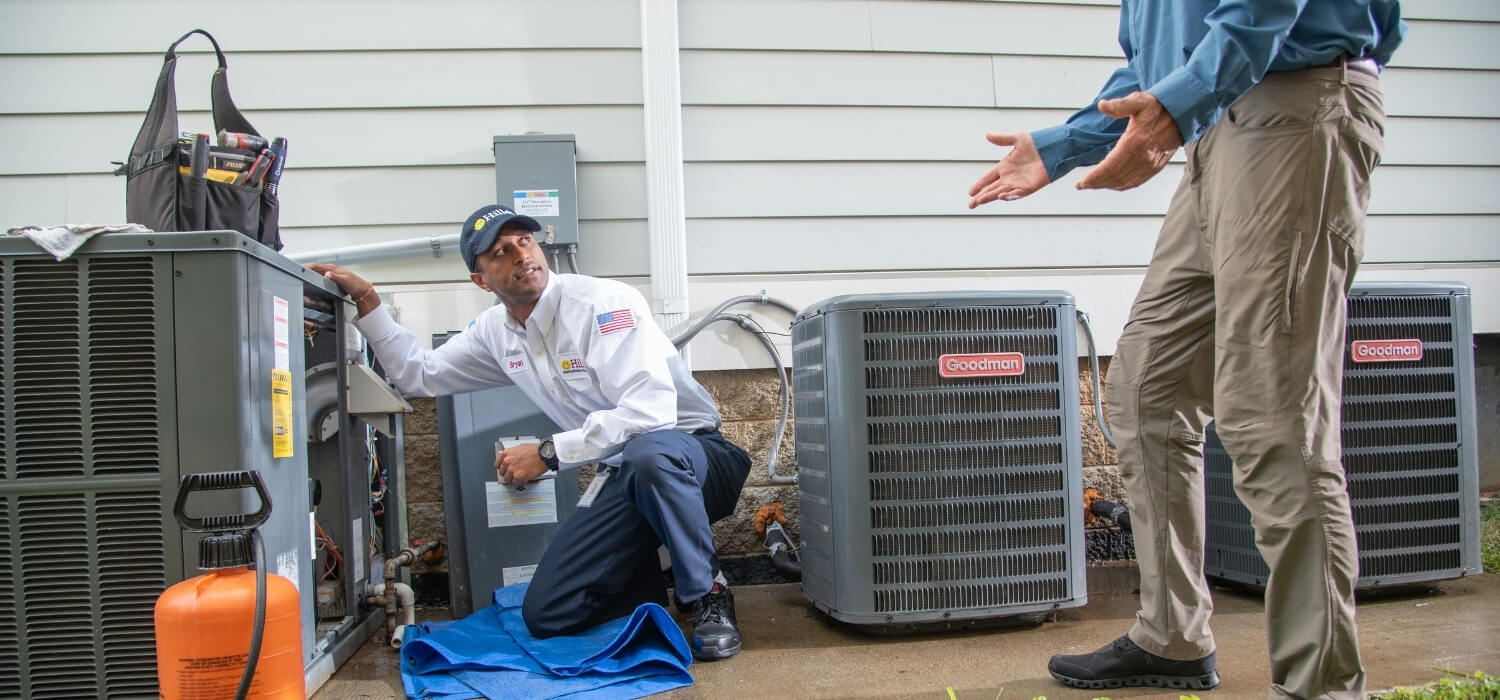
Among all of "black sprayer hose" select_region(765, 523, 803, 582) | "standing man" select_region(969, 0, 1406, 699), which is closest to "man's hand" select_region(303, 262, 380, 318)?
"black sprayer hose" select_region(765, 523, 803, 582)

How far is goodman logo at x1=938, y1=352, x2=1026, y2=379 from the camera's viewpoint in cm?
238

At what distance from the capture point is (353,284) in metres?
2.49

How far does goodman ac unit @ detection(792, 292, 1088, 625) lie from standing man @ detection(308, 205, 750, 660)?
1.35 ft

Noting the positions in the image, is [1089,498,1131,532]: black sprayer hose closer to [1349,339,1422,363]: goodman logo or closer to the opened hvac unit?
the opened hvac unit

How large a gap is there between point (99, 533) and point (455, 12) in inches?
83.7

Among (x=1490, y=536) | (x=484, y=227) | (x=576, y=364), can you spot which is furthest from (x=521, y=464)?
(x=1490, y=536)

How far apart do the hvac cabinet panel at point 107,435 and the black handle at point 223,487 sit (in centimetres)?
23

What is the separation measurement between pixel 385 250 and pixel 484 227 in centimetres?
67

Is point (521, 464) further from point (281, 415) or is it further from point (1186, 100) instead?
point (1186, 100)

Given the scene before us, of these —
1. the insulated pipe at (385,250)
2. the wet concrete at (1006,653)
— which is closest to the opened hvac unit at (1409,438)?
the wet concrete at (1006,653)

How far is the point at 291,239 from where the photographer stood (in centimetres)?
308

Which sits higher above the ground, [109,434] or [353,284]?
[353,284]

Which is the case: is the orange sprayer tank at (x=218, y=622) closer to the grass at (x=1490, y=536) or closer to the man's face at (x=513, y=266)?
the man's face at (x=513, y=266)

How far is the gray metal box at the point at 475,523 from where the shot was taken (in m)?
2.80
